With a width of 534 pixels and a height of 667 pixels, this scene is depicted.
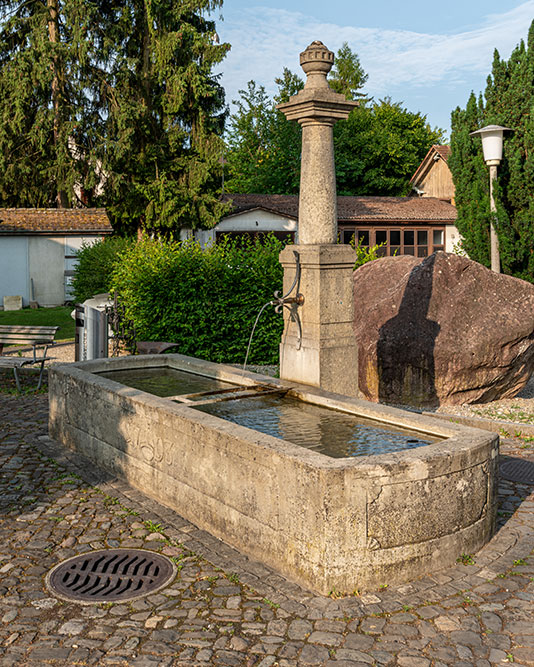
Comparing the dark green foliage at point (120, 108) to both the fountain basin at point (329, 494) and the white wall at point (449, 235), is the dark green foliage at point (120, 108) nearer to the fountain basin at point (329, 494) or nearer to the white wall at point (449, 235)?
the white wall at point (449, 235)

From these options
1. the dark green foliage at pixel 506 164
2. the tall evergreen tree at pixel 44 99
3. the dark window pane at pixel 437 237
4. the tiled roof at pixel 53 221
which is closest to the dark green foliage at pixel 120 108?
the tall evergreen tree at pixel 44 99

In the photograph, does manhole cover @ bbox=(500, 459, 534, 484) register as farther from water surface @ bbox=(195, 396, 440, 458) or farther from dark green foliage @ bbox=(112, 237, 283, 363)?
dark green foliage @ bbox=(112, 237, 283, 363)

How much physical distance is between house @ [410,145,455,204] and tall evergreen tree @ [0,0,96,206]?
18.2 metres

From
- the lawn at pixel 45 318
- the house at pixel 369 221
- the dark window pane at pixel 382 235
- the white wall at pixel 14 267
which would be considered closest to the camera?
the lawn at pixel 45 318

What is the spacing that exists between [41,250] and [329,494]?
25403 millimetres

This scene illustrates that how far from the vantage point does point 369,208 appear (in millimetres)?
35156

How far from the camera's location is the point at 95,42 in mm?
31547

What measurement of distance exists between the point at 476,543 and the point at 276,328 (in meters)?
8.47

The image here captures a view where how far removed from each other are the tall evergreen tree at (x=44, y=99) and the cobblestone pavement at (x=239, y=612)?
26954 millimetres

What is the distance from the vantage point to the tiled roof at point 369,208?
108 feet

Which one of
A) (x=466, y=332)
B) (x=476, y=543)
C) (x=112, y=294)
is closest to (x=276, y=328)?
(x=112, y=294)

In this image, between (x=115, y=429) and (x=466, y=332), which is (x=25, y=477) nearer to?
(x=115, y=429)

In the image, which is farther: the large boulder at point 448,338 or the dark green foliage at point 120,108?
the dark green foliage at point 120,108

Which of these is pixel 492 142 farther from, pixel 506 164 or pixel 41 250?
pixel 41 250
